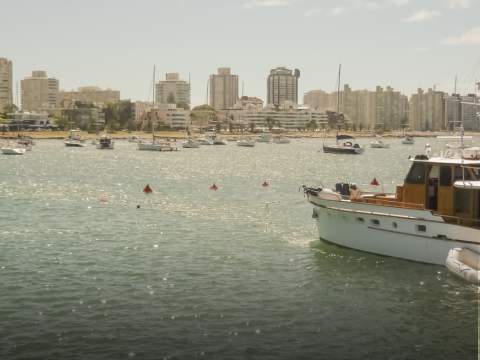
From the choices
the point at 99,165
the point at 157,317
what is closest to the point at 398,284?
the point at 157,317

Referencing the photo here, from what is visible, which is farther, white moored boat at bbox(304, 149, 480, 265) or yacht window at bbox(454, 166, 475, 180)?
yacht window at bbox(454, 166, 475, 180)

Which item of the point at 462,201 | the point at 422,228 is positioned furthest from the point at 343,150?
the point at 422,228

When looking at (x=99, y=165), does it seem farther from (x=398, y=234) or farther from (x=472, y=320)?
(x=472, y=320)

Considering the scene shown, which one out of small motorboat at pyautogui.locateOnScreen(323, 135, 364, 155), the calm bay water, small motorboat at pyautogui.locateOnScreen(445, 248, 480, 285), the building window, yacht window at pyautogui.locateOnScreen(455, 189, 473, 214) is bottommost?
the calm bay water

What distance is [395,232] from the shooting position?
2889 centimetres

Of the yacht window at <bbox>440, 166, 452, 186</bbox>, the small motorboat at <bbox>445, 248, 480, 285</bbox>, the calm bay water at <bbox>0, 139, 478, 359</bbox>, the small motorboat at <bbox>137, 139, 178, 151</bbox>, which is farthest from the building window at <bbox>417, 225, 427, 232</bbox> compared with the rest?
the small motorboat at <bbox>137, 139, 178, 151</bbox>

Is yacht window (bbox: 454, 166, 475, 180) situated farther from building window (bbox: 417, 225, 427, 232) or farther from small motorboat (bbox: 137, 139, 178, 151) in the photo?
small motorboat (bbox: 137, 139, 178, 151)

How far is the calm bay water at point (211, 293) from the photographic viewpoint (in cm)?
1875

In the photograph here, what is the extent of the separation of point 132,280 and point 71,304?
3.82m

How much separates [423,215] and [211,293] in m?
9.57

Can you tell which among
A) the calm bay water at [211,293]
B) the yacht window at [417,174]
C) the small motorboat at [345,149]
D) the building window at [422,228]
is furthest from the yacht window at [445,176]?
the small motorboat at [345,149]

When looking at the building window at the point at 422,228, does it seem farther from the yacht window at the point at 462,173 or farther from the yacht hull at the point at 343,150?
the yacht hull at the point at 343,150

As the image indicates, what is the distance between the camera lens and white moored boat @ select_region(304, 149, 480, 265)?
27328 mm

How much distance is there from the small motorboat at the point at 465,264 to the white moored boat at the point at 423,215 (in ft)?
2.14
